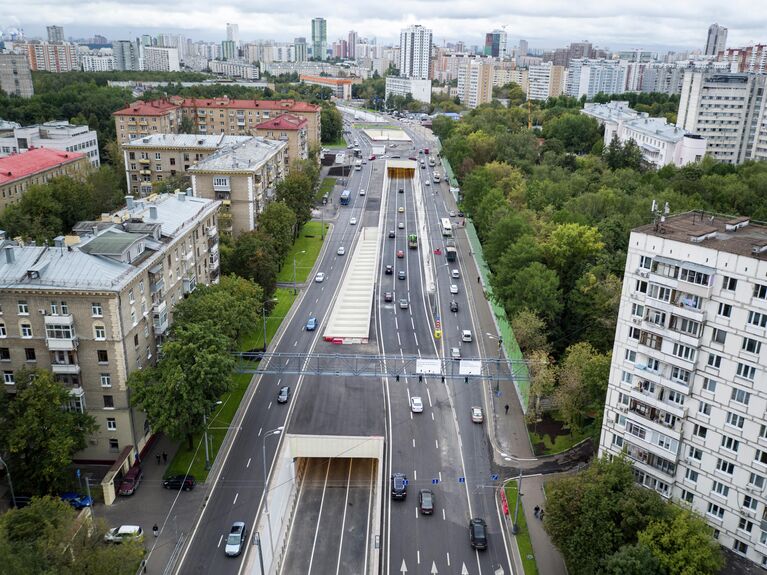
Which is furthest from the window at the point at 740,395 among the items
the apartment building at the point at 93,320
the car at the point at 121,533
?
the apartment building at the point at 93,320

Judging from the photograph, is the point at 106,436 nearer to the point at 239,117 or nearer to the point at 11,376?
the point at 11,376

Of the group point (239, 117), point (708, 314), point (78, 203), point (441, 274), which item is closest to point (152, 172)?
point (78, 203)

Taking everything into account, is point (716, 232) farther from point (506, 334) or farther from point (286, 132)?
point (286, 132)

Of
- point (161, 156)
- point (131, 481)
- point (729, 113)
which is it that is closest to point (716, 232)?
point (131, 481)

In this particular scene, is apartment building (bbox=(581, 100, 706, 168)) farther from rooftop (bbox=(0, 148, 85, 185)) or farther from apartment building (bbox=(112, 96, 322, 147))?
rooftop (bbox=(0, 148, 85, 185))

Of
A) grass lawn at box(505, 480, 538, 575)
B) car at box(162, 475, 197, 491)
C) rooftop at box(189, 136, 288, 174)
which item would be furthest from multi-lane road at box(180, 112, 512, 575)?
rooftop at box(189, 136, 288, 174)

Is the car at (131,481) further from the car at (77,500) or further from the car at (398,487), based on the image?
the car at (398,487)
